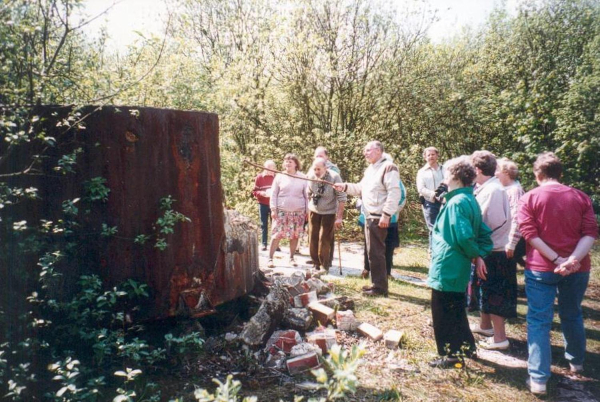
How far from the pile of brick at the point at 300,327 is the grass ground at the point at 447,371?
269 mm

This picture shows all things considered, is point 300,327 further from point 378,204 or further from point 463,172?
point 463,172

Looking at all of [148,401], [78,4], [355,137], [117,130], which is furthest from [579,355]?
[355,137]

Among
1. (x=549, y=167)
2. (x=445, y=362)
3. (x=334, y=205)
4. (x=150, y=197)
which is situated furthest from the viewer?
(x=334, y=205)

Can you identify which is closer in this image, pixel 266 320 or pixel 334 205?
pixel 266 320

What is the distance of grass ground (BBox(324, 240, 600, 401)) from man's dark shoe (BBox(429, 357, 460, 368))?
60 mm

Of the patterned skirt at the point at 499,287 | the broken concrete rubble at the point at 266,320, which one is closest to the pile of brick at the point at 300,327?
the broken concrete rubble at the point at 266,320

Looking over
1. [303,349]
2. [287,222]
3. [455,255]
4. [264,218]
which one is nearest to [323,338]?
[303,349]

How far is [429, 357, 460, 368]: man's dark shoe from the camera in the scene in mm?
3723

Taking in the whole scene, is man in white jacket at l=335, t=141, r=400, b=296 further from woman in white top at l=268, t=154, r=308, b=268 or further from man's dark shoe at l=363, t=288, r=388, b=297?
woman in white top at l=268, t=154, r=308, b=268

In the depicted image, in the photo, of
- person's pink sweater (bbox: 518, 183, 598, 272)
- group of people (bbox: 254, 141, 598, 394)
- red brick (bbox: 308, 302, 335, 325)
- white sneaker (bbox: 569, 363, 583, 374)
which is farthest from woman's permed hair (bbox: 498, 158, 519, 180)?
red brick (bbox: 308, 302, 335, 325)

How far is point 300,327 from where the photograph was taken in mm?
4273

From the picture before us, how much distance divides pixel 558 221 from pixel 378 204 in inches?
93.8

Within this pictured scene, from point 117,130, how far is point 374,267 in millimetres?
3647

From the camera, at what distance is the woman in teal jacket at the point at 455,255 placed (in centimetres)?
352
